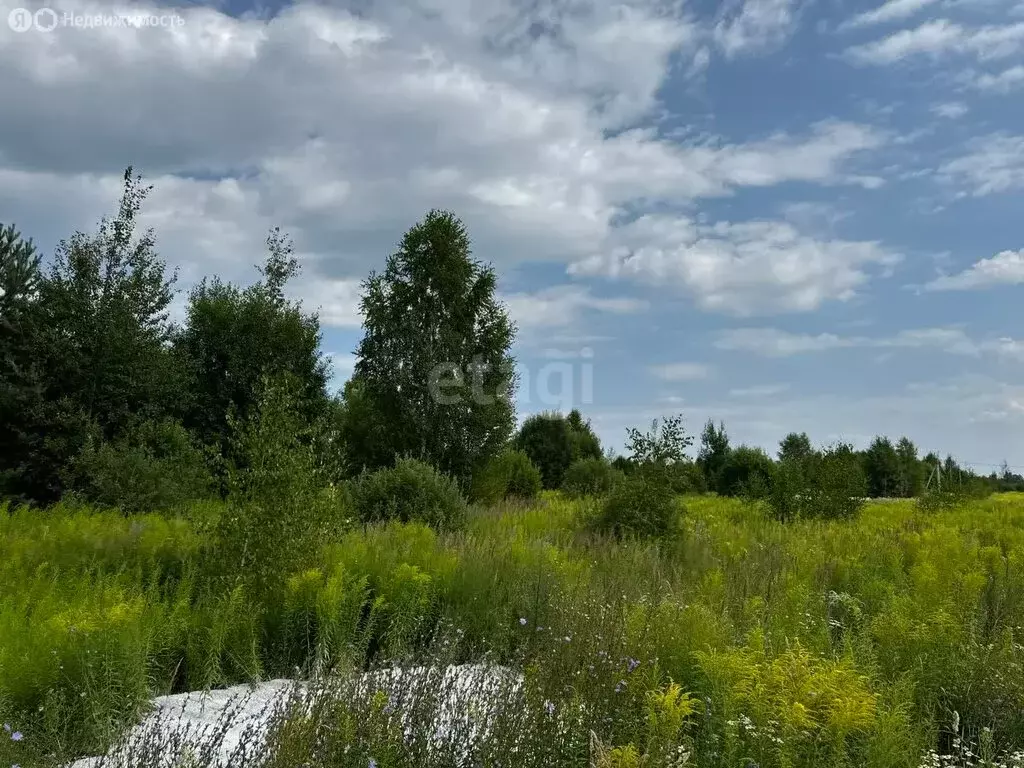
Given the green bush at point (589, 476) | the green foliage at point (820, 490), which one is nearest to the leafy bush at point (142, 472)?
the green bush at point (589, 476)

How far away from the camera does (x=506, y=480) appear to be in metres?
23.1

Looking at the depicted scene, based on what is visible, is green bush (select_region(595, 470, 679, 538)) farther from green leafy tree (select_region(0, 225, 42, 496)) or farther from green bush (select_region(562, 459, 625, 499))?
green leafy tree (select_region(0, 225, 42, 496))

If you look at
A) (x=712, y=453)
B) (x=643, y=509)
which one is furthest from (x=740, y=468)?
(x=643, y=509)

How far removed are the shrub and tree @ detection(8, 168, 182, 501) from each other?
8.46 m

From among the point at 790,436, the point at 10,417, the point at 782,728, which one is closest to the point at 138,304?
the point at 10,417

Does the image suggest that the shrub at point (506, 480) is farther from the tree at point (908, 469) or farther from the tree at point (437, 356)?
the tree at point (908, 469)

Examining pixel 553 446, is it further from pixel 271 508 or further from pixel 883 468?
pixel 271 508

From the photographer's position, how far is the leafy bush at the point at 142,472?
13805mm

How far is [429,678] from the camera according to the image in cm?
398

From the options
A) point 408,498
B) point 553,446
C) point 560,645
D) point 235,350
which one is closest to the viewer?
point 560,645

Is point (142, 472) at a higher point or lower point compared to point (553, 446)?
lower

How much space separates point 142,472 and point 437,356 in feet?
33.8

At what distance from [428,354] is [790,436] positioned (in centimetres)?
1495

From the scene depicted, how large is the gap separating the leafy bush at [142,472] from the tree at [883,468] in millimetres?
24151
